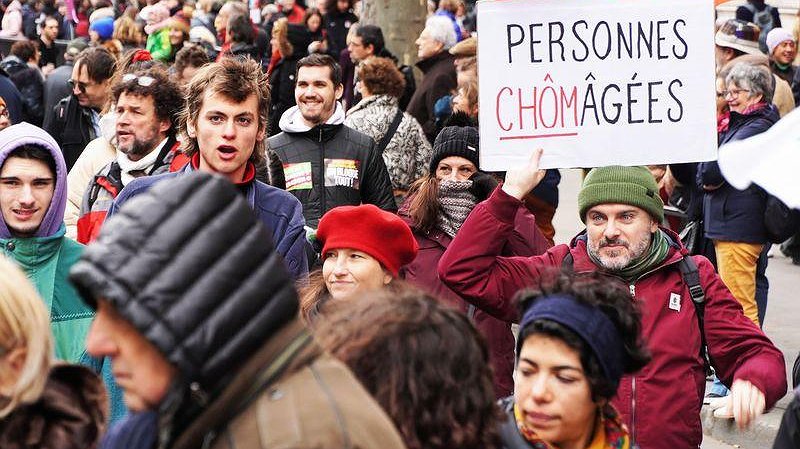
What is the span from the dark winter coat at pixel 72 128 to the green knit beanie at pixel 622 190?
18.7 ft

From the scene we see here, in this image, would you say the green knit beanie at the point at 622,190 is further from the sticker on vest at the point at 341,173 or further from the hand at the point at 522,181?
the sticker on vest at the point at 341,173

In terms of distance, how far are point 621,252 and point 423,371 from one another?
2.19m

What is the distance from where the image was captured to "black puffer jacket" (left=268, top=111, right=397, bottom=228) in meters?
7.45

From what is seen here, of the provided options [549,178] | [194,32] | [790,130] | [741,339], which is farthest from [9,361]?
[194,32]

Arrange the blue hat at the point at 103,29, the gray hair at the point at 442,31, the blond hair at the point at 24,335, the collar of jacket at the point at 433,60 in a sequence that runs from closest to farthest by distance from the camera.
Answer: the blond hair at the point at 24,335, the collar of jacket at the point at 433,60, the gray hair at the point at 442,31, the blue hat at the point at 103,29

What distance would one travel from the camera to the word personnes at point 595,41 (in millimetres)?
4879

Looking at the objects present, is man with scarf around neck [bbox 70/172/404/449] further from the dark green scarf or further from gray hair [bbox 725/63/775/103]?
gray hair [bbox 725/63/775/103]

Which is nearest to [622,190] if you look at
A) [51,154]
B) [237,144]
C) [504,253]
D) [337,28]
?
[504,253]

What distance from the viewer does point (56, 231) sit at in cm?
484

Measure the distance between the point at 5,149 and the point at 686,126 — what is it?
95.0 inches

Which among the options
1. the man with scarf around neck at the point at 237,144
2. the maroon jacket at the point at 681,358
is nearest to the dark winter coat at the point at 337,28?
the man with scarf around neck at the point at 237,144

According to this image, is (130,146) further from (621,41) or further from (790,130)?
(790,130)

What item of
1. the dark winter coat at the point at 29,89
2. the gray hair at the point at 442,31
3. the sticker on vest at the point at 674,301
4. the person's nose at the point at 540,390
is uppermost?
the gray hair at the point at 442,31

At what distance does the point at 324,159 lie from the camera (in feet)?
24.7
